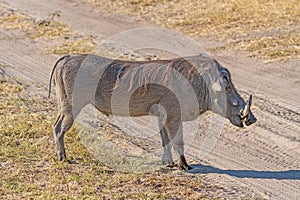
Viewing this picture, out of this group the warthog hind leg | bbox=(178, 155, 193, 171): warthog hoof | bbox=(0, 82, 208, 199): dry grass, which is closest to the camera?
bbox=(0, 82, 208, 199): dry grass

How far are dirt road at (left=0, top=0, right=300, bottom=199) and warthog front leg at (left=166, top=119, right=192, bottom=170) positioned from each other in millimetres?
141

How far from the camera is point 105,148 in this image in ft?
22.2

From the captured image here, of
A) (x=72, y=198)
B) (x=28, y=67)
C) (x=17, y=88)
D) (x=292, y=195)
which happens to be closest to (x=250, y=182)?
(x=292, y=195)

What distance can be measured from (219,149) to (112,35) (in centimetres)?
652

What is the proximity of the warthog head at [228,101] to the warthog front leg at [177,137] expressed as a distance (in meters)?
0.34

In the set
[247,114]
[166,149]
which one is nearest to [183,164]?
[166,149]

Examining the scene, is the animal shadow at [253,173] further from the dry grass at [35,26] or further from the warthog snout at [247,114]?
the dry grass at [35,26]

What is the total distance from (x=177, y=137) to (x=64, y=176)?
3.35ft

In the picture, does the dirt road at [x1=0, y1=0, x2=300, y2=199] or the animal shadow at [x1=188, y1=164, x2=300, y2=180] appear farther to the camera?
the animal shadow at [x1=188, y1=164, x2=300, y2=180]

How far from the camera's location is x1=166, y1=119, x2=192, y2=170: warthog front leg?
20.1 feet

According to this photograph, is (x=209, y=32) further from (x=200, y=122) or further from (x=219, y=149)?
(x=219, y=149)

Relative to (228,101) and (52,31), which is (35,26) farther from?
(228,101)

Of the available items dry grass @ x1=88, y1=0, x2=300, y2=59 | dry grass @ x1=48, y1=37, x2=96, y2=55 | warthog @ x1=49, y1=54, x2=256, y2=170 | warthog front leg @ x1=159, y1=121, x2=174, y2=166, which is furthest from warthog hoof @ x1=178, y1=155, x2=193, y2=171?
dry grass @ x1=48, y1=37, x2=96, y2=55

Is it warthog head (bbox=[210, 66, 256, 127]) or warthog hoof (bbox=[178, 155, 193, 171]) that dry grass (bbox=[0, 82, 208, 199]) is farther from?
warthog head (bbox=[210, 66, 256, 127])
